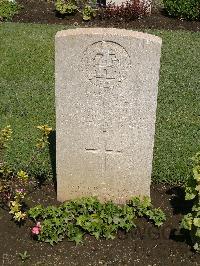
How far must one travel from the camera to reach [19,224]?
5195 millimetres

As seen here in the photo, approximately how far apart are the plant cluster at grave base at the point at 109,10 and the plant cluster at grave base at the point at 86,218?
7329mm

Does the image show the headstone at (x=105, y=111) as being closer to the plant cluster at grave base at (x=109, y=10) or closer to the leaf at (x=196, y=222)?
the leaf at (x=196, y=222)

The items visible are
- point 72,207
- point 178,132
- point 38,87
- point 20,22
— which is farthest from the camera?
point 20,22

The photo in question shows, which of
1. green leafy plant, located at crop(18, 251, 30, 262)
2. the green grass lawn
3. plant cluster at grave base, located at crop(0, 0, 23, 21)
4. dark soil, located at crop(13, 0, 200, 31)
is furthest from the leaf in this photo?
plant cluster at grave base, located at crop(0, 0, 23, 21)

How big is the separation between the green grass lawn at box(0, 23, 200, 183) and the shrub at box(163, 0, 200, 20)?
3.65ft

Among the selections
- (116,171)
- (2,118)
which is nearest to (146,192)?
(116,171)

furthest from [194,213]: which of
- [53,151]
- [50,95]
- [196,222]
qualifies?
[50,95]

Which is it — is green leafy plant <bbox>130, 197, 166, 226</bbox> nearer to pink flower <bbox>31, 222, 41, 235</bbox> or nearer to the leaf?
the leaf

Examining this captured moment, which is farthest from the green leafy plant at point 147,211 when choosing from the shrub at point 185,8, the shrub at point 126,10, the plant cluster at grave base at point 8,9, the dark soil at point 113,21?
the plant cluster at grave base at point 8,9

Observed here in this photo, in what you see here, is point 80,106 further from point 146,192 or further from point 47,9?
point 47,9

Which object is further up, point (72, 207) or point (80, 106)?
point (80, 106)

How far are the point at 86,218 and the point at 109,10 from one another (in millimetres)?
7737

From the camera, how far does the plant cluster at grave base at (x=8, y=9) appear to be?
39.3 ft

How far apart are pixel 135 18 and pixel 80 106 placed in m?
7.56
